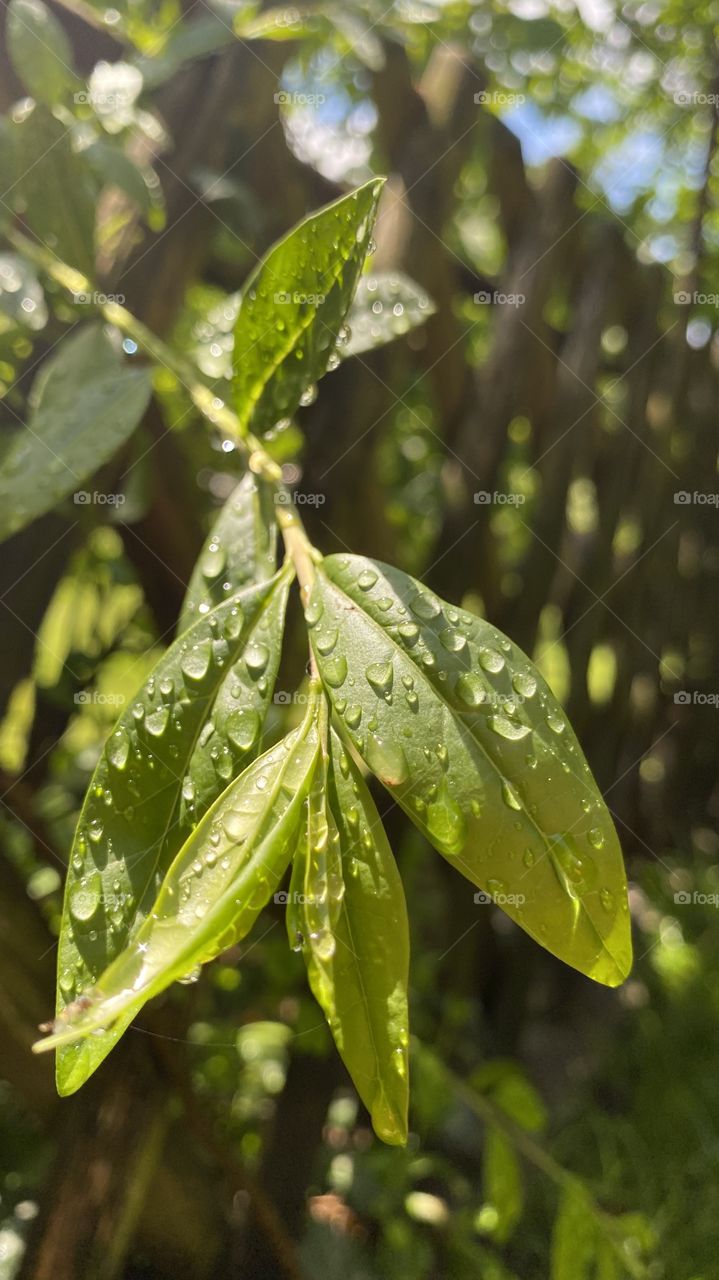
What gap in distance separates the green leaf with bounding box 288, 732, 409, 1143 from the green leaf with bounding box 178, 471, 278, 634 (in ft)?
0.51

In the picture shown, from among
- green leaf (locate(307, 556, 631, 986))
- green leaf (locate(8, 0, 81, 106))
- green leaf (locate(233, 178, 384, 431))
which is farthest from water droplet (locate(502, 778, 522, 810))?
green leaf (locate(8, 0, 81, 106))

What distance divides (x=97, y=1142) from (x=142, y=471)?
0.64 meters

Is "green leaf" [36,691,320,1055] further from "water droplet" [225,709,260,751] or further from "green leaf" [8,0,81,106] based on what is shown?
"green leaf" [8,0,81,106]

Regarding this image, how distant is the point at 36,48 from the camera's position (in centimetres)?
63

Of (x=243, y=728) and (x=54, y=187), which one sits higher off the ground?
(x=54, y=187)

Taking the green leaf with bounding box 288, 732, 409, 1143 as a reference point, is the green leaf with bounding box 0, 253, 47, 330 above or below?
above

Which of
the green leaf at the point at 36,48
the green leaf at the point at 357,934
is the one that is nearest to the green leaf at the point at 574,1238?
the green leaf at the point at 357,934

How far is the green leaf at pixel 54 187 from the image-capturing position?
59 centimetres

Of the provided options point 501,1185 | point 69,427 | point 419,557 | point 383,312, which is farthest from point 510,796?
point 419,557

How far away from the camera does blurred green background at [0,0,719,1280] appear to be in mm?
710

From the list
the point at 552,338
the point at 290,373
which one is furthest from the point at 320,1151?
the point at 552,338

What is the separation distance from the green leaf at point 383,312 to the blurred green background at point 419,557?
11cm

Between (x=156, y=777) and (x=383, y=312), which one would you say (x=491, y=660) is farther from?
(x=383, y=312)

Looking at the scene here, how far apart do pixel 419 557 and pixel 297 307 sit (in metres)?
0.78
